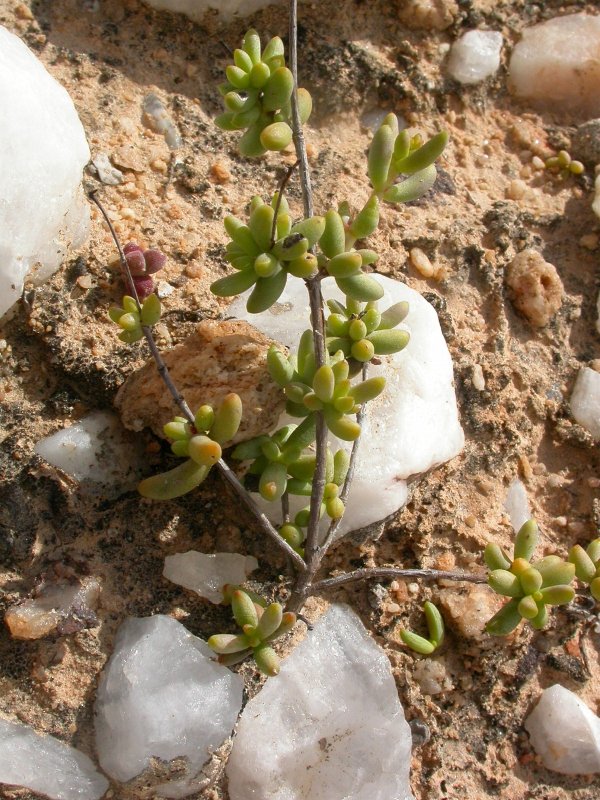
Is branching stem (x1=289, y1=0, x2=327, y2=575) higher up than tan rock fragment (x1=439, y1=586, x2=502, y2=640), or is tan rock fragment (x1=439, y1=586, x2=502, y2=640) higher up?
branching stem (x1=289, y1=0, x2=327, y2=575)

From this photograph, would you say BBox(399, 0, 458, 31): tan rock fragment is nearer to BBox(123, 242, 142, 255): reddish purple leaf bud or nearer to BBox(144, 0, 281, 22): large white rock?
BBox(144, 0, 281, 22): large white rock

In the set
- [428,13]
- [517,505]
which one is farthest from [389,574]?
[428,13]

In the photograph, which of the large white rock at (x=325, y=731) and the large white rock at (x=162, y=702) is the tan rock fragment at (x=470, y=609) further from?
the large white rock at (x=162, y=702)

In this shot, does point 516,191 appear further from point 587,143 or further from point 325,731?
point 325,731

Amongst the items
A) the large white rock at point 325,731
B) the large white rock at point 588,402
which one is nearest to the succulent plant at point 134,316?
the large white rock at point 325,731

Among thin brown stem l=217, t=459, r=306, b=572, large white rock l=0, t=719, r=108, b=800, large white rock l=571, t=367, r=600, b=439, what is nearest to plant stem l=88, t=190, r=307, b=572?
thin brown stem l=217, t=459, r=306, b=572

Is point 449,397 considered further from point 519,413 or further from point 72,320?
point 72,320

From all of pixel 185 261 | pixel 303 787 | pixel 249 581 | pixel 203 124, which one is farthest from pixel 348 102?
pixel 303 787
